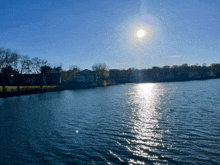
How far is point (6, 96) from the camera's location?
69.3m

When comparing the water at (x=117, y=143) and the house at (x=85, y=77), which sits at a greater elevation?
the house at (x=85, y=77)

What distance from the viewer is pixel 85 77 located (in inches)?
5281

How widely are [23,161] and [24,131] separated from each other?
819cm

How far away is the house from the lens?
422 feet

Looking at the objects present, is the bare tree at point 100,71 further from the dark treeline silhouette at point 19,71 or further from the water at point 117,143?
the water at point 117,143

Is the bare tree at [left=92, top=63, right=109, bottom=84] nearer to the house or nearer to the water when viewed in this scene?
the house

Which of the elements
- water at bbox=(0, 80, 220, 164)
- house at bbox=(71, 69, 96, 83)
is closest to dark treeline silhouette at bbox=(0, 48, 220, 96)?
house at bbox=(71, 69, 96, 83)

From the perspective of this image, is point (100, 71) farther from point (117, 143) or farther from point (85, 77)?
point (117, 143)

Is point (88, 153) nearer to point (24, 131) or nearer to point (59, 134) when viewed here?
point (59, 134)

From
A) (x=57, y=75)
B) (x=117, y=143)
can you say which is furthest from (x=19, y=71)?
(x=117, y=143)

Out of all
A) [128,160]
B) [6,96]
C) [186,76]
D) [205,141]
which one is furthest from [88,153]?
[186,76]

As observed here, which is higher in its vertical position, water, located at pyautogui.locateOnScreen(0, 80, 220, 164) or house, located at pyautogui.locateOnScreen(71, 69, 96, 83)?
house, located at pyautogui.locateOnScreen(71, 69, 96, 83)

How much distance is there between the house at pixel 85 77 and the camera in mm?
128688

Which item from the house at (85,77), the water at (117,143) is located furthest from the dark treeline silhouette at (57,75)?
the water at (117,143)
